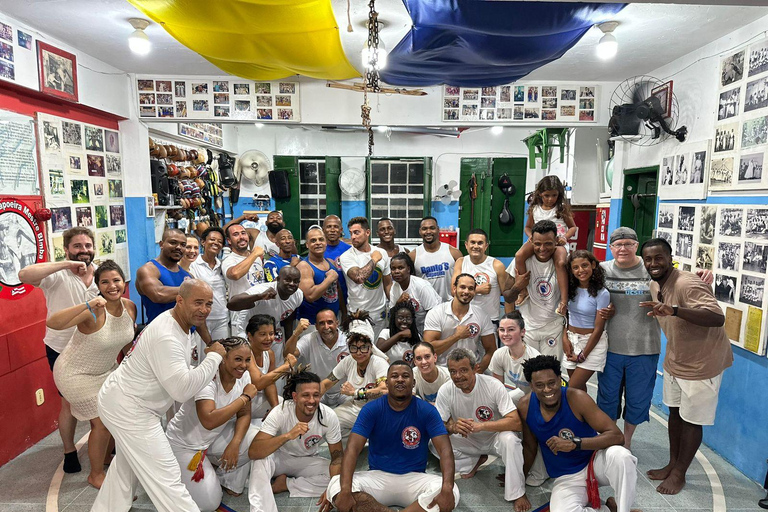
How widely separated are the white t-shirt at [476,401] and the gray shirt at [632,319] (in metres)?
1.04

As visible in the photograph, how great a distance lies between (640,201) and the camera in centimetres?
557

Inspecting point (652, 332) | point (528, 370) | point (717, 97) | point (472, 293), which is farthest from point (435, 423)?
point (717, 97)

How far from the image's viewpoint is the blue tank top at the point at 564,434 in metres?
3.12

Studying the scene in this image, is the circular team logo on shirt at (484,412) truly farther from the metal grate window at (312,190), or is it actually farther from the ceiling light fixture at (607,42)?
the metal grate window at (312,190)

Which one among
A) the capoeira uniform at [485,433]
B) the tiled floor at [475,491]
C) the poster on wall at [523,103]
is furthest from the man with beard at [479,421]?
the poster on wall at [523,103]

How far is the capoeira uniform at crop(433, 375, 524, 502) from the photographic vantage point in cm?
324

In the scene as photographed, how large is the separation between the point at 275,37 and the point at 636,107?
12.5 feet

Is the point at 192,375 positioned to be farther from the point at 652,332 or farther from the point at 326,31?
the point at 652,332

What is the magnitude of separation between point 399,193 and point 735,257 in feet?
23.2

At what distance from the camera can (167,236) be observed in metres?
3.90

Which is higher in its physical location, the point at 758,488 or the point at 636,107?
the point at 636,107

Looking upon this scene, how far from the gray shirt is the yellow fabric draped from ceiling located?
3.00 meters

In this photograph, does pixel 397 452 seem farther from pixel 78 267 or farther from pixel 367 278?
pixel 78 267

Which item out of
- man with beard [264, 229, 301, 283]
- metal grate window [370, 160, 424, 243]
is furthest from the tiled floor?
metal grate window [370, 160, 424, 243]
